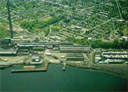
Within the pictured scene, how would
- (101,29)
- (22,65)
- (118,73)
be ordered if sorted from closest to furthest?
1. (118,73)
2. (22,65)
3. (101,29)

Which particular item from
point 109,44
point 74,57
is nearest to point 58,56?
point 74,57

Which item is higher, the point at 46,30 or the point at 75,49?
the point at 46,30

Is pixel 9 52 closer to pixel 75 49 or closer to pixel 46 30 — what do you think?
pixel 75 49

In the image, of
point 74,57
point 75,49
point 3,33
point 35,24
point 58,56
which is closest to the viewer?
point 74,57

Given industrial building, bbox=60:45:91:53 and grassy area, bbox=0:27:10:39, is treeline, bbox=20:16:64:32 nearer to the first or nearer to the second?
grassy area, bbox=0:27:10:39

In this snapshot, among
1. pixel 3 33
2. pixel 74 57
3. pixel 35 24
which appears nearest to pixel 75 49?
pixel 74 57

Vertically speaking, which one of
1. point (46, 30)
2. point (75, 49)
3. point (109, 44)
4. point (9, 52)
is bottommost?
point (9, 52)

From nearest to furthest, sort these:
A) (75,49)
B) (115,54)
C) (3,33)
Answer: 1. (115,54)
2. (75,49)
3. (3,33)

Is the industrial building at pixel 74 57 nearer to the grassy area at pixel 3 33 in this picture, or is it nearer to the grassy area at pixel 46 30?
the grassy area at pixel 46 30

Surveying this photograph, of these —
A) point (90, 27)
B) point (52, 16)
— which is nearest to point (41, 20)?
point (52, 16)

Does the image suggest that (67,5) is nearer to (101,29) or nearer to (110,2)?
(110,2)

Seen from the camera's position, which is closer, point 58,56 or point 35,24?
point 58,56
